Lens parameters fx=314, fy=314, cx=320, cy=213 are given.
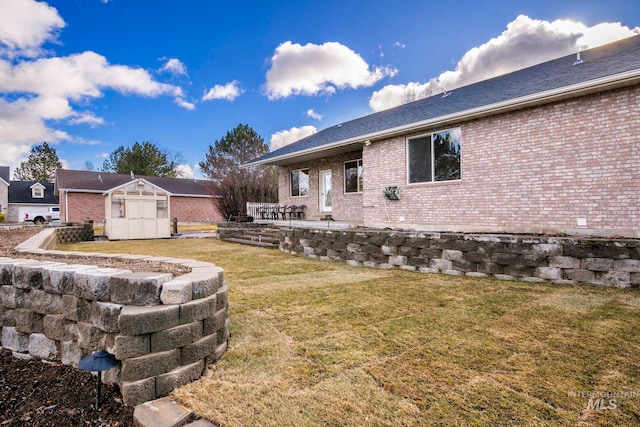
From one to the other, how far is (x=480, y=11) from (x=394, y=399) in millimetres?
11830

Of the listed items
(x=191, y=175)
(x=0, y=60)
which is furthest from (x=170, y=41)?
(x=191, y=175)

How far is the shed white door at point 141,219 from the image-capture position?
14031 millimetres

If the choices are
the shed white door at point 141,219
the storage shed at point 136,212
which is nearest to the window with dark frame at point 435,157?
the storage shed at point 136,212

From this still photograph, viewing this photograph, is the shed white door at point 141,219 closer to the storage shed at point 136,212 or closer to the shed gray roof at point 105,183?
the storage shed at point 136,212

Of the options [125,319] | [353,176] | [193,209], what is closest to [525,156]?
[353,176]

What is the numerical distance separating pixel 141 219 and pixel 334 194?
9046 mm

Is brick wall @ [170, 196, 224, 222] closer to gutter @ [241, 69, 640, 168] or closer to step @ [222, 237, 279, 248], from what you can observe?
step @ [222, 237, 279, 248]

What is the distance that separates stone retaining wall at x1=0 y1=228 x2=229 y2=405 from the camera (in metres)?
2.00

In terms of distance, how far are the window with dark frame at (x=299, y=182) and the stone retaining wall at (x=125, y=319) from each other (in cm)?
1045

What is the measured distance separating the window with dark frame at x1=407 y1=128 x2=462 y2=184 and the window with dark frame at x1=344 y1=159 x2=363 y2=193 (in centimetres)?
267

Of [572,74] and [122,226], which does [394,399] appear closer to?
[572,74]

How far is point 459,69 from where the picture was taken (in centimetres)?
1489

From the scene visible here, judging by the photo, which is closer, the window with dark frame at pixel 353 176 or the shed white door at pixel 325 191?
the window with dark frame at pixel 353 176

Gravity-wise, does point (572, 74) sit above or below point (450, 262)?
above
